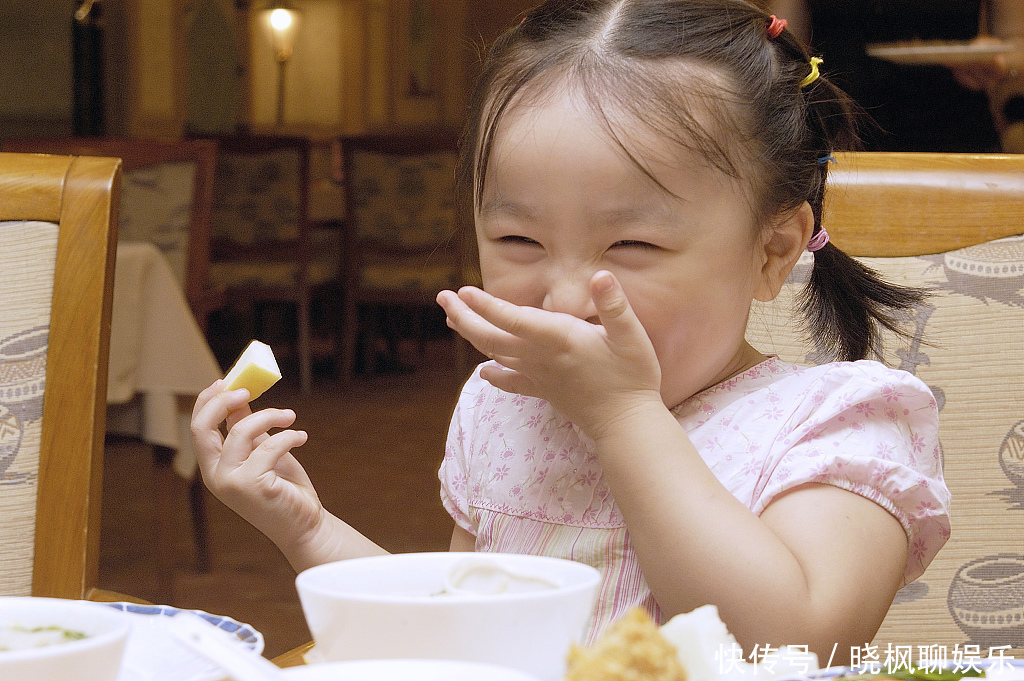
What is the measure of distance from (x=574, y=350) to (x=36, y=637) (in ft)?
1.24

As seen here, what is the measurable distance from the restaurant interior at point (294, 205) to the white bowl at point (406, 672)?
32.2 inches

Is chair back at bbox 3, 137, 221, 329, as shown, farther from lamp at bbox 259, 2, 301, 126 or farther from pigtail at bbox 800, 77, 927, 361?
lamp at bbox 259, 2, 301, 126

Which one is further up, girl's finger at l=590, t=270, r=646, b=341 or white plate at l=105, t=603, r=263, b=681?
girl's finger at l=590, t=270, r=646, b=341

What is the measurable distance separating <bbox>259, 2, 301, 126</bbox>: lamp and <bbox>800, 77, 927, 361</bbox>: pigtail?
8093 mm

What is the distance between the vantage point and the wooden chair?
105 cm

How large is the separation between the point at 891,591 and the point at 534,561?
16.0 inches

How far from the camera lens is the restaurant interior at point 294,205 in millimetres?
2658

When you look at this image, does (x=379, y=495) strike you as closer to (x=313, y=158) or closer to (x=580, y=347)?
(x=580, y=347)

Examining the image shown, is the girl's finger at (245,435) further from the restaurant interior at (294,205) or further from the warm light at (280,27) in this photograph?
the warm light at (280,27)

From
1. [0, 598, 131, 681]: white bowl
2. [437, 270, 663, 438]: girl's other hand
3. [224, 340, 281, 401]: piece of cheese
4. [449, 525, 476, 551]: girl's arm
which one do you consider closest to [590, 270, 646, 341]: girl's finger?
[437, 270, 663, 438]: girl's other hand

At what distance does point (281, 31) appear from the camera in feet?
28.3

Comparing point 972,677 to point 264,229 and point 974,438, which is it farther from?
point 264,229

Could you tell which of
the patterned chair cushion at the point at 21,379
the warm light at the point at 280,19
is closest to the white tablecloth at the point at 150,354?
the patterned chair cushion at the point at 21,379

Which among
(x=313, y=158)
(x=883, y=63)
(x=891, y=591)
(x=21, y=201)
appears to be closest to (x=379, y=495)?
(x=883, y=63)
